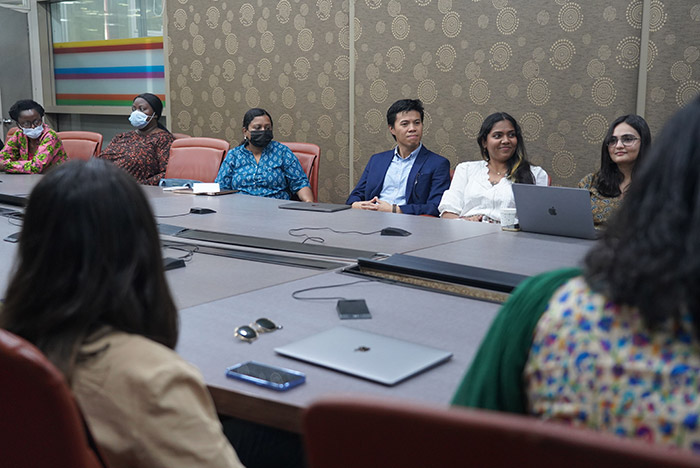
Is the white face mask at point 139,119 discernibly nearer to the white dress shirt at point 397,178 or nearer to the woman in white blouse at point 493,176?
the white dress shirt at point 397,178

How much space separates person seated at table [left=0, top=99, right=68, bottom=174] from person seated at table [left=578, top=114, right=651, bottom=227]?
3.92 m

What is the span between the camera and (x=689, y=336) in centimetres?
71

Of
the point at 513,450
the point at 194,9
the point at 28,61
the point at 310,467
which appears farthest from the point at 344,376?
the point at 28,61

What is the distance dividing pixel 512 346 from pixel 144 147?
472cm

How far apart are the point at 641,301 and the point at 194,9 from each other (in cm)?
626

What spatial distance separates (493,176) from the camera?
366cm

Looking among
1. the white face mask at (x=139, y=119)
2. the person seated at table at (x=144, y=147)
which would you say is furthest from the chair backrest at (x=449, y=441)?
the white face mask at (x=139, y=119)

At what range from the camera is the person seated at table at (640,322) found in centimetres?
70

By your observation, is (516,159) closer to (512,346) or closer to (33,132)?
(512,346)

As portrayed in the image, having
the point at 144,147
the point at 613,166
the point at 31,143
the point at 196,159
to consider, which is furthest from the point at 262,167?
the point at 31,143

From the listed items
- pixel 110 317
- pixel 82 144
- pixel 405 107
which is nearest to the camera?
pixel 110 317

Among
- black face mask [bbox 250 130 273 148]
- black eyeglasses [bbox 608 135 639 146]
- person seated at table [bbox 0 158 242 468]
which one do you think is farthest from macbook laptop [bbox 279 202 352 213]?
person seated at table [bbox 0 158 242 468]

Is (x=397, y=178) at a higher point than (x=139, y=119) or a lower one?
lower

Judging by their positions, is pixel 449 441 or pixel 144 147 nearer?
pixel 449 441
